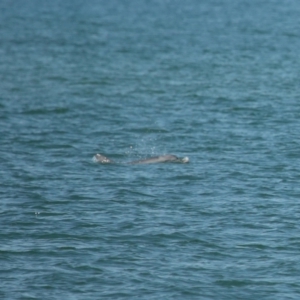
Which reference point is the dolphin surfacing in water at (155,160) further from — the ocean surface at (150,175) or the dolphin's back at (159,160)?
the ocean surface at (150,175)

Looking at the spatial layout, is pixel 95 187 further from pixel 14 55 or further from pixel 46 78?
pixel 14 55

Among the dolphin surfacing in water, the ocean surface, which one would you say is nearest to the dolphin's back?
the dolphin surfacing in water

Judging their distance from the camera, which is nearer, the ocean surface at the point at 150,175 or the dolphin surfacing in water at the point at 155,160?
the ocean surface at the point at 150,175

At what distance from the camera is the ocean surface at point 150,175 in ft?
63.4

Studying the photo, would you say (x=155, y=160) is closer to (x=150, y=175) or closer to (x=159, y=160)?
(x=159, y=160)

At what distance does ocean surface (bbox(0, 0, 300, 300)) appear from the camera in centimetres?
1931

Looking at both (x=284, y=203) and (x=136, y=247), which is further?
(x=284, y=203)

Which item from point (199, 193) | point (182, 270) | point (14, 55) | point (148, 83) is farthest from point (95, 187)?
point (14, 55)

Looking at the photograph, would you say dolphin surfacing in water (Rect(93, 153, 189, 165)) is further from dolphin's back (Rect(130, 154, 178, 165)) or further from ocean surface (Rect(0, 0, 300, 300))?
ocean surface (Rect(0, 0, 300, 300))

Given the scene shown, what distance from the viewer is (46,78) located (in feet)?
153

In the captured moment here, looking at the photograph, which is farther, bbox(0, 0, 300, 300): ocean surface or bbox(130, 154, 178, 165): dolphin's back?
bbox(130, 154, 178, 165): dolphin's back

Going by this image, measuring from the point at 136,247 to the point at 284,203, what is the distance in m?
4.63

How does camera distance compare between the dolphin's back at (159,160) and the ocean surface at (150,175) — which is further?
the dolphin's back at (159,160)

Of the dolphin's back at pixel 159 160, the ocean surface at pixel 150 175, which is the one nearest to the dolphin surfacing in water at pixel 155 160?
the dolphin's back at pixel 159 160
